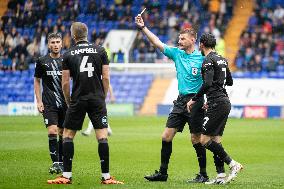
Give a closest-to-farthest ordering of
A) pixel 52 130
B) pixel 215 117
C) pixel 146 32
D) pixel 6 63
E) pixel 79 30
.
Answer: pixel 79 30, pixel 215 117, pixel 146 32, pixel 52 130, pixel 6 63

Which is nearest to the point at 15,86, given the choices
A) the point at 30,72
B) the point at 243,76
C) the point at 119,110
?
the point at 30,72

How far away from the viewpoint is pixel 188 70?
1268cm

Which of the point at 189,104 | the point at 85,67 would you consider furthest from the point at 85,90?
the point at 189,104

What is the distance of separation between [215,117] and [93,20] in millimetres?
28524

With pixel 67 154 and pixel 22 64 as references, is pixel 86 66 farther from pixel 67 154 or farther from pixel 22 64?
pixel 22 64

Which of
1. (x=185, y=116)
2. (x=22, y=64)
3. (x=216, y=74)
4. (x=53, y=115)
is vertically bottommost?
(x=22, y=64)

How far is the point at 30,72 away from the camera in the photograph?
37.4 m

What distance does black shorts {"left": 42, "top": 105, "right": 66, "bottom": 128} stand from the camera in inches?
555

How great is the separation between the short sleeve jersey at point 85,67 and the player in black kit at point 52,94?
221cm

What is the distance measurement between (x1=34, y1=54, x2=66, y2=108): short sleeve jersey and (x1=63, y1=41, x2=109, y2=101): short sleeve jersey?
2.24 meters

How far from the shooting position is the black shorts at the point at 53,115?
1410cm

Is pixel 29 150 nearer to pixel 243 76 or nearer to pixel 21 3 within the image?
pixel 243 76

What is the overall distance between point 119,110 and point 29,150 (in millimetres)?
16505

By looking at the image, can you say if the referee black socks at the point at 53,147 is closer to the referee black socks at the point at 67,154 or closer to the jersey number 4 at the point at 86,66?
the referee black socks at the point at 67,154
